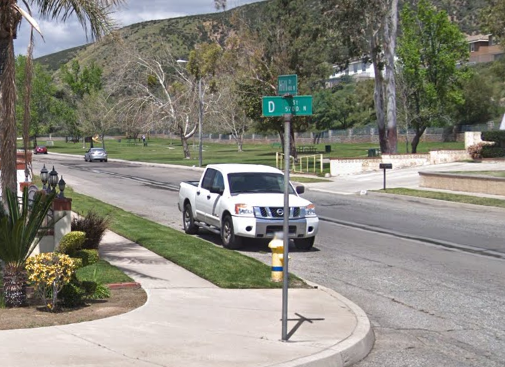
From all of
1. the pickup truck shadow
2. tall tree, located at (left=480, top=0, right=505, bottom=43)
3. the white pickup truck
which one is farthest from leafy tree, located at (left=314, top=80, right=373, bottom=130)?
the white pickup truck

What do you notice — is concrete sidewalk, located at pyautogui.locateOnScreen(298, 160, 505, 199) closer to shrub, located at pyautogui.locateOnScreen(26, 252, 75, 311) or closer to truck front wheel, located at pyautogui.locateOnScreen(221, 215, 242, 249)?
truck front wheel, located at pyautogui.locateOnScreen(221, 215, 242, 249)

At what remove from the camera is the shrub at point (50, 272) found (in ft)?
30.3

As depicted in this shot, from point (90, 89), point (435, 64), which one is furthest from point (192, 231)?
point (90, 89)

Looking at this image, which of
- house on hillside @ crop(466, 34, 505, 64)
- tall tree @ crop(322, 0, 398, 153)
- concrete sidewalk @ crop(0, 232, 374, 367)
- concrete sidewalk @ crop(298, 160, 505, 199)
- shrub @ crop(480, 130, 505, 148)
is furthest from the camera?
house on hillside @ crop(466, 34, 505, 64)

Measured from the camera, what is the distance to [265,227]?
51.4 feet

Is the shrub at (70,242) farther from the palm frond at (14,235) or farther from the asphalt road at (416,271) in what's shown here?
the asphalt road at (416,271)

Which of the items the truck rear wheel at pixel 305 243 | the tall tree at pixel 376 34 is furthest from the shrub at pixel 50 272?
the tall tree at pixel 376 34

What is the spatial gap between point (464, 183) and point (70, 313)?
80.6 ft

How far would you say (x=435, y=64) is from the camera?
48375mm

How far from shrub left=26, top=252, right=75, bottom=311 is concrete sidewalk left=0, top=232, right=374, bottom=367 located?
2.69ft

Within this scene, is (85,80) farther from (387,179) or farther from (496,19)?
(387,179)

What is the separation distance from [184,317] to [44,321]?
1.65m

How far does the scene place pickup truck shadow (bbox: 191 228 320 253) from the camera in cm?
1638

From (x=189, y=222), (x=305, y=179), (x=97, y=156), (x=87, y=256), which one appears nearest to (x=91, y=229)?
(x=87, y=256)
